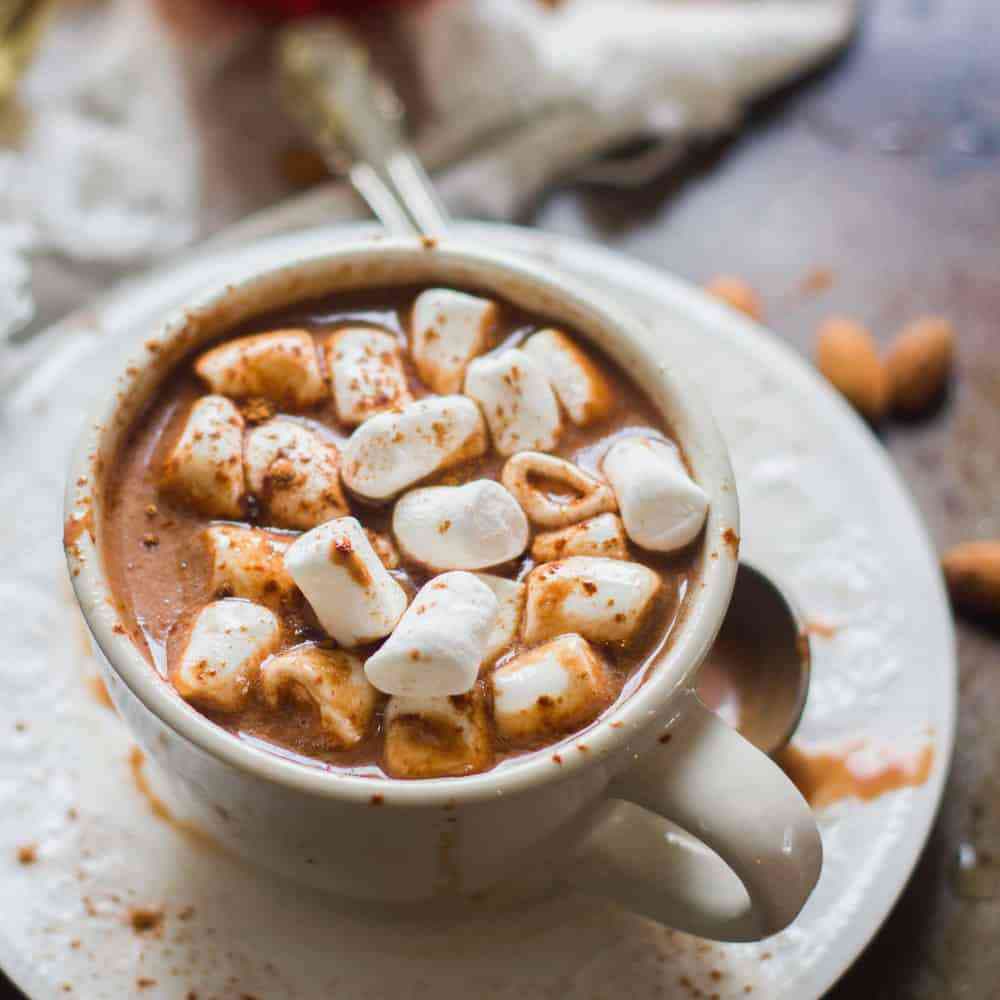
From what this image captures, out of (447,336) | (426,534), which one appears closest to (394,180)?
(447,336)

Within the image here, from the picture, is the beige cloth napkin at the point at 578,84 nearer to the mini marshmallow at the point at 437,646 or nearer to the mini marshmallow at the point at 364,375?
the mini marshmallow at the point at 364,375

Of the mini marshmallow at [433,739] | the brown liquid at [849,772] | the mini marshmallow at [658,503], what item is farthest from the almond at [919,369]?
the mini marshmallow at [433,739]

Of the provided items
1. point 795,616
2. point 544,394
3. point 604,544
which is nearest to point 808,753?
point 795,616

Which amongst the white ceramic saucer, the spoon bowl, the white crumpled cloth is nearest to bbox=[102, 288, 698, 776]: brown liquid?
the white ceramic saucer

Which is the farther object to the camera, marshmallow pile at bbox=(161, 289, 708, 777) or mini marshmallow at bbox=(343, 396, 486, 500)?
mini marshmallow at bbox=(343, 396, 486, 500)

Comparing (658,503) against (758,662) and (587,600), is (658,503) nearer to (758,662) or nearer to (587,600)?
(587,600)

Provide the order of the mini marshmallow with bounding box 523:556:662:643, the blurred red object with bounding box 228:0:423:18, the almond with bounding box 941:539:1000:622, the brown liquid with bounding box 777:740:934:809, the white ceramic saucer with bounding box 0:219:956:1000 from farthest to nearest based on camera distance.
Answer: the blurred red object with bounding box 228:0:423:18, the almond with bounding box 941:539:1000:622, the brown liquid with bounding box 777:740:934:809, the white ceramic saucer with bounding box 0:219:956:1000, the mini marshmallow with bounding box 523:556:662:643

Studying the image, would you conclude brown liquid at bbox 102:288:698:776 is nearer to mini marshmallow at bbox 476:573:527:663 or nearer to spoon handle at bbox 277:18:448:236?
mini marshmallow at bbox 476:573:527:663
